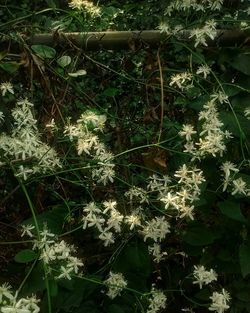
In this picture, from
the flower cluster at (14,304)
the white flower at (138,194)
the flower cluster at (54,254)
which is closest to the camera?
the flower cluster at (14,304)

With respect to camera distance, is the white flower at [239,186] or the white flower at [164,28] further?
the white flower at [164,28]

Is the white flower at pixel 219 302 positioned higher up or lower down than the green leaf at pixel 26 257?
lower down

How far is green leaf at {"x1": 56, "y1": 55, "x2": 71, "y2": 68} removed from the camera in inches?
64.1

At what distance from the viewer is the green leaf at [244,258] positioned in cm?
143

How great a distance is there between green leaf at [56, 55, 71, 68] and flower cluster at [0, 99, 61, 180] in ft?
0.62

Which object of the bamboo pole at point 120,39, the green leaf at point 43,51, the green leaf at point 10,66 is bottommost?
the bamboo pole at point 120,39

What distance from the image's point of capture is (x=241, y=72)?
5.49 ft

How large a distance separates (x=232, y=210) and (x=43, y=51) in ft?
2.00

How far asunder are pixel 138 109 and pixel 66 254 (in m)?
0.67

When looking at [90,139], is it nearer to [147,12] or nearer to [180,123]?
[180,123]

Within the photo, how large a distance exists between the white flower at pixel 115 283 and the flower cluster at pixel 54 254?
0.14 metres

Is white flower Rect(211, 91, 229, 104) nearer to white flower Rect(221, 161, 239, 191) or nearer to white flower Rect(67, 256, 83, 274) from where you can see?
white flower Rect(221, 161, 239, 191)

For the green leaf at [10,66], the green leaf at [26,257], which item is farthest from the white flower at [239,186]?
the green leaf at [10,66]

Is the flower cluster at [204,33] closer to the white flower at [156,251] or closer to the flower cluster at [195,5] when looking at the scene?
the flower cluster at [195,5]
